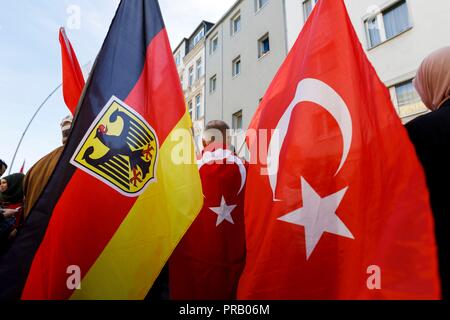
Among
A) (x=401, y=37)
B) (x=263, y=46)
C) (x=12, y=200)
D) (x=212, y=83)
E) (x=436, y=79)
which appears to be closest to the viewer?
(x=436, y=79)

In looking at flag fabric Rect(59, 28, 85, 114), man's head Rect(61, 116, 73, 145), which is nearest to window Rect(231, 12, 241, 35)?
flag fabric Rect(59, 28, 85, 114)

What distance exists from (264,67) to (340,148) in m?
12.5

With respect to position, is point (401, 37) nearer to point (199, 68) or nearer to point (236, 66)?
point (236, 66)

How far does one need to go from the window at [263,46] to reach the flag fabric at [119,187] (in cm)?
1249

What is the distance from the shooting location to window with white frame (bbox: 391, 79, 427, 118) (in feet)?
25.5

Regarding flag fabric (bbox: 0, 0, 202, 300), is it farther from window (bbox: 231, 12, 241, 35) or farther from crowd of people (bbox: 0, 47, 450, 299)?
window (bbox: 231, 12, 241, 35)

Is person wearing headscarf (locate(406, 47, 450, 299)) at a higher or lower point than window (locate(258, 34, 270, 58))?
lower

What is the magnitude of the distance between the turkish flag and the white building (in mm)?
7445

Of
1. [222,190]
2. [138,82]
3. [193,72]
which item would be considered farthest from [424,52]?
[193,72]

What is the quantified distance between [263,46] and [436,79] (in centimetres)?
1336

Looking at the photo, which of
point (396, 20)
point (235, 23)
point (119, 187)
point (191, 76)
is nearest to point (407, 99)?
point (396, 20)

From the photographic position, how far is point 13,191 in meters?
3.08

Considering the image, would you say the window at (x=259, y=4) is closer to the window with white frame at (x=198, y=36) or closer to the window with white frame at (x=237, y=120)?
the window with white frame at (x=237, y=120)

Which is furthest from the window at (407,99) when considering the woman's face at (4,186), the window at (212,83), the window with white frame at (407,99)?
the window at (212,83)
